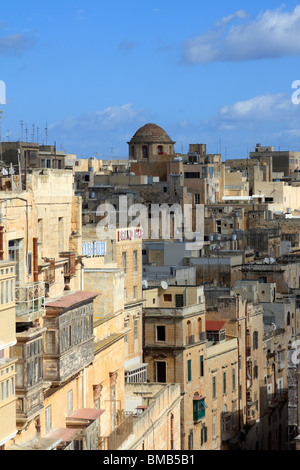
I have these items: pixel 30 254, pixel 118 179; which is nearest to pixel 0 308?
pixel 30 254

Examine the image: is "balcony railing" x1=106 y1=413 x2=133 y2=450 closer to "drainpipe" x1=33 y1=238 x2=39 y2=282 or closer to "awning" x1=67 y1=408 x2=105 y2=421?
"awning" x1=67 y1=408 x2=105 y2=421

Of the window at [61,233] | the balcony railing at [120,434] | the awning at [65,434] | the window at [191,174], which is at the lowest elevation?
the balcony railing at [120,434]

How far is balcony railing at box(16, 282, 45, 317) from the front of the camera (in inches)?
1062

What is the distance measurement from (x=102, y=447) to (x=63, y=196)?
6380 mm

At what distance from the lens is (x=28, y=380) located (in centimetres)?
2664

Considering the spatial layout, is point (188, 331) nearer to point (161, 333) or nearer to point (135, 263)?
point (161, 333)

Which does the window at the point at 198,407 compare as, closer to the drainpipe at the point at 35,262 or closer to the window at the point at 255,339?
the window at the point at 255,339

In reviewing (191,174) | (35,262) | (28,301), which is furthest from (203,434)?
(191,174)

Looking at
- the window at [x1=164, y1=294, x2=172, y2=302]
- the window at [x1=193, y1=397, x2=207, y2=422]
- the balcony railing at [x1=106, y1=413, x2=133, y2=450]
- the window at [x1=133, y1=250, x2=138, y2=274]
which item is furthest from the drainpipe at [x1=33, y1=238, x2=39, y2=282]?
the window at [x1=164, y1=294, x2=172, y2=302]

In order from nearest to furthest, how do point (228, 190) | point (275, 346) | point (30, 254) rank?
point (30, 254)
point (275, 346)
point (228, 190)

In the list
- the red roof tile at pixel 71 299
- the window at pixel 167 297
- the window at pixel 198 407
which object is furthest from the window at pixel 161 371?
the red roof tile at pixel 71 299

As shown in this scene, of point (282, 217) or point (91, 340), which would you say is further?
point (282, 217)

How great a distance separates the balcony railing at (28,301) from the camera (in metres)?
27.0
